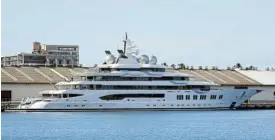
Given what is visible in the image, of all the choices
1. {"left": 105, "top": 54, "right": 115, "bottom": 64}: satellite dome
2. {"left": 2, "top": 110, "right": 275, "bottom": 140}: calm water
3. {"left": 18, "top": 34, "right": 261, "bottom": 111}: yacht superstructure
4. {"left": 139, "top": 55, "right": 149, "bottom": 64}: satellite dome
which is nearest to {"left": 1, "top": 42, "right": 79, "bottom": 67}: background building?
{"left": 105, "top": 54, "right": 115, "bottom": 64}: satellite dome

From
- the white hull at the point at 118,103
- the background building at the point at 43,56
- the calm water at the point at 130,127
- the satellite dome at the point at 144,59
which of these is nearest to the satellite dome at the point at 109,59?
the satellite dome at the point at 144,59

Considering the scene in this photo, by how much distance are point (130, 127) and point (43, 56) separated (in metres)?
125

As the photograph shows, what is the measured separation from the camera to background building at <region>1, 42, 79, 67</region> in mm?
169750

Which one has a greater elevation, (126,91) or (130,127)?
(126,91)

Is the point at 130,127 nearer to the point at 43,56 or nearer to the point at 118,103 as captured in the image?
the point at 118,103

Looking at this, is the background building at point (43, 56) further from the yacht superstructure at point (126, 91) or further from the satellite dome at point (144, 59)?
the yacht superstructure at point (126, 91)

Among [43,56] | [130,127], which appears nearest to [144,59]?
[130,127]

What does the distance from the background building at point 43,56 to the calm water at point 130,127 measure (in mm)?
97995

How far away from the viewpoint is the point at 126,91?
6938cm

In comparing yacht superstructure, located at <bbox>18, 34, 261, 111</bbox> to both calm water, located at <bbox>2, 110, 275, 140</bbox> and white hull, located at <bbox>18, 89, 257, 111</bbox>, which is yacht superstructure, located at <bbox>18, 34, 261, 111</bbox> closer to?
white hull, located at <bbox>18, 89, 257, 111</bbox>

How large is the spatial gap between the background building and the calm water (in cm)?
9799

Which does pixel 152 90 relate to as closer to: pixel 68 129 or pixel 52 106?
pixel 52 106

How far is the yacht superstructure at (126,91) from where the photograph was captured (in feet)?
226

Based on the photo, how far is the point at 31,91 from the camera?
77.7 metres
